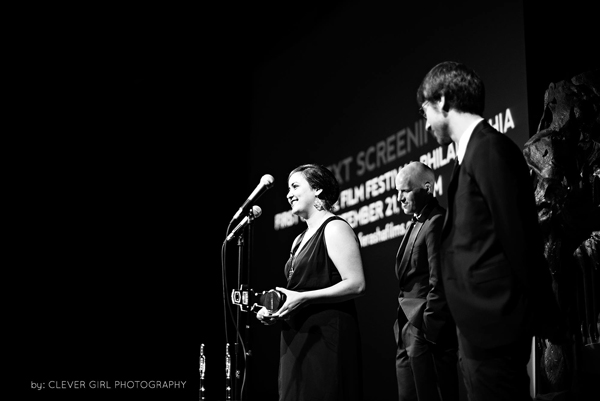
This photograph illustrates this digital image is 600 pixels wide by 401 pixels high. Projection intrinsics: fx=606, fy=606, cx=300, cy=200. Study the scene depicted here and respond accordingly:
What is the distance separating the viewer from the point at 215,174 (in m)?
6.47

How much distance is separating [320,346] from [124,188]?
405cm

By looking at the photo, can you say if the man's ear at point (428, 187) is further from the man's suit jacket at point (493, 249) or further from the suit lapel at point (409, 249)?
the man's suit jacket at point (493, 249)

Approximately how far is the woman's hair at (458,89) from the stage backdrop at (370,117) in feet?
7.38

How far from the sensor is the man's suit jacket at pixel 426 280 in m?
2.55

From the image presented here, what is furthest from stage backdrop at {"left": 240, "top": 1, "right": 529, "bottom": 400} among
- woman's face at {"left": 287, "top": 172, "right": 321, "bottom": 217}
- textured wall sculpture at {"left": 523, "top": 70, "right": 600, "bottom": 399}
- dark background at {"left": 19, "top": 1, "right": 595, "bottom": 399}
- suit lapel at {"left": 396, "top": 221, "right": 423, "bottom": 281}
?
woman's face at {"left": 287, "top": 172, "right": 321, "bottom": 217}

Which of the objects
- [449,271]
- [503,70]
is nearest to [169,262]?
[503,70]

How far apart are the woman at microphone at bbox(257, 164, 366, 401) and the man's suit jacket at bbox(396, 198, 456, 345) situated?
1.09 feet

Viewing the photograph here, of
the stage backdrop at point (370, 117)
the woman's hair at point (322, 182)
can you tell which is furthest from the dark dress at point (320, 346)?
the stage backdrop at point (370, 117)

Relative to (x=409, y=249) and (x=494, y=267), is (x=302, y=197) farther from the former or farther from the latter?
(x=494, y=267)

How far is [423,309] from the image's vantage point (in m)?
2.67

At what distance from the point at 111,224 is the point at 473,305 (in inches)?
193

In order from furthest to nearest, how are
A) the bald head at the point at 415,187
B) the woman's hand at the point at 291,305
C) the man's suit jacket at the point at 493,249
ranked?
the bald head at the point at 415,187
the woman's hand at the point at 291,305
the man's suit jacket at the point at 493,249

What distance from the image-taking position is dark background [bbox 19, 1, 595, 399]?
5535 millimetres

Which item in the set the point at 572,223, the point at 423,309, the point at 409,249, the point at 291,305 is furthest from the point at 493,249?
the point at 572,223
